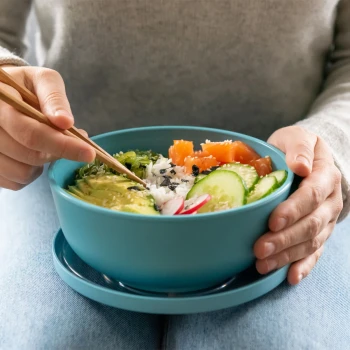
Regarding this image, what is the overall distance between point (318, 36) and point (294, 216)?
1.56ft

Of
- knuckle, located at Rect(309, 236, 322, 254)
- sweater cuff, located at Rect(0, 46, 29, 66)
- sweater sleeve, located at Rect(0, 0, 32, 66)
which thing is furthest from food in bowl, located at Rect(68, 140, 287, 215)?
sweater sleeve, located at Rect(0, 0, 32, 66)

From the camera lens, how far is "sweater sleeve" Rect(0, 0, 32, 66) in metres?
1.08

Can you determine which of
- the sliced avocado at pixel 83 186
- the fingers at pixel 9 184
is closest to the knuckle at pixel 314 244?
the sliced avocado at pixel 83 186

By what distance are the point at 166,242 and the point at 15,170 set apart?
271 millimetres

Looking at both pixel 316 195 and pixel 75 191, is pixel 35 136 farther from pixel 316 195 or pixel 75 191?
pixel 316 195

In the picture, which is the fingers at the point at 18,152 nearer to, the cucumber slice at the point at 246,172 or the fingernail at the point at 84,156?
the fingernail at the point at 84,156

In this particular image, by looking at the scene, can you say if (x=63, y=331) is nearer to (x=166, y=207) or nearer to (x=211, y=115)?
(x=166, y=207)

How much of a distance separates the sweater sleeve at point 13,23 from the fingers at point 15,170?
1.13 feet

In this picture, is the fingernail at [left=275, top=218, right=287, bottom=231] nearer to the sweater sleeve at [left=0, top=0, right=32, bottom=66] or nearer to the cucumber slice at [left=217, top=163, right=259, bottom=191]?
the cucumber slice at [left=217, top=163, right=259, bottom=191]

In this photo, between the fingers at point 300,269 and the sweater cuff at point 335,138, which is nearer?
the fingers at point 300,269

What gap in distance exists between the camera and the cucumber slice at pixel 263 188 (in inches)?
29.5

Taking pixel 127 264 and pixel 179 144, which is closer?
pixel 127 264

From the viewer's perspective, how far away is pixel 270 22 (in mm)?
1021

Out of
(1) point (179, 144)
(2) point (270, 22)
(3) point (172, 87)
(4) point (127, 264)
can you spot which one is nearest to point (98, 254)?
(4) point (127, 264)
